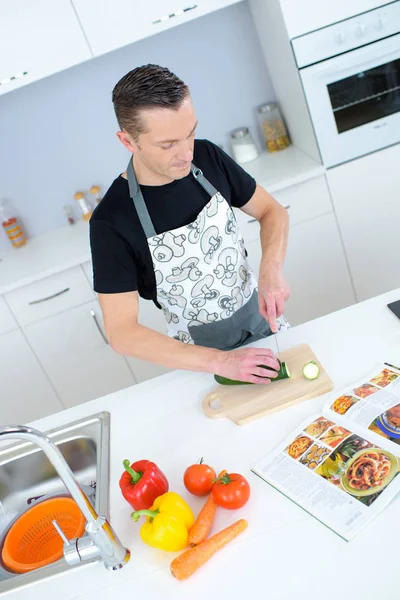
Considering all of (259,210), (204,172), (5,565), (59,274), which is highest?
(204,172)

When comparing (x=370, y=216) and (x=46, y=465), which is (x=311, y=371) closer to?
(x=46, y=465)

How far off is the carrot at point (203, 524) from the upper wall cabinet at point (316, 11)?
1.99m

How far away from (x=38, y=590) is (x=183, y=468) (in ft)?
1.27

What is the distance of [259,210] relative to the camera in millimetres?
1831

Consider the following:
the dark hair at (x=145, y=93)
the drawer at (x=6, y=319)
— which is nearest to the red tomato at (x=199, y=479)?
the dark hair at (x=145, y=93)

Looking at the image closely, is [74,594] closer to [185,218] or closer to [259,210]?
[185,218]

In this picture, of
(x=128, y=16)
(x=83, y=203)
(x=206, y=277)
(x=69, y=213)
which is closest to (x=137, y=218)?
(x=206, y=277)

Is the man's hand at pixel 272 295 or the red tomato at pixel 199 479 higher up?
the man's hand at pixel 272 295

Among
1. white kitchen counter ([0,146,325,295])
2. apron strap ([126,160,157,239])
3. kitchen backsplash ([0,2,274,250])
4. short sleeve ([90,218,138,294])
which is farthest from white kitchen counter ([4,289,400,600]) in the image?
kitchen backsplash ([0,2,274,250])

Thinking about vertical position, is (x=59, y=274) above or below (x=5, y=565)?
above

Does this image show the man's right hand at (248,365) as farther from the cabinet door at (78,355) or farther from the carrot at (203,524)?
the cabinet door at (78,355)

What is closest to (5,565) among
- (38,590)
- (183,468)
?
(38,590)

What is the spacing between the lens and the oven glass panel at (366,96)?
8.54ft

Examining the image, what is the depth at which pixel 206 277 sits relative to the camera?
67.7 inches
